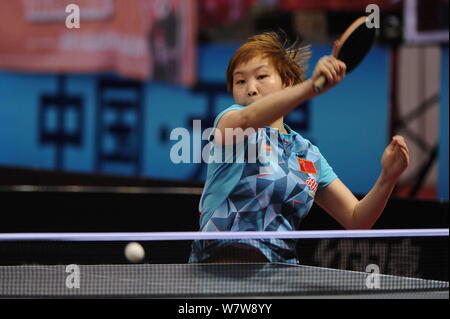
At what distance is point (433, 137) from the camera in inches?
473

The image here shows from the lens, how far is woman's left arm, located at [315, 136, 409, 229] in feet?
10.1

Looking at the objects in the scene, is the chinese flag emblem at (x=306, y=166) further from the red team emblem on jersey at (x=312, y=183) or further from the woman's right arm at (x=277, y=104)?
the woman's right arm at (x=277, y=104)

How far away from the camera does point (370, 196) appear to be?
324 centimetres

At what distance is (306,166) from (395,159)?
30 cm

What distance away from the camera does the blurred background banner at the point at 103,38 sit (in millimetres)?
10469

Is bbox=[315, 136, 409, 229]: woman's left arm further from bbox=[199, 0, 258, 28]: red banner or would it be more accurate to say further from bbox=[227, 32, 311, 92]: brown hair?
bbox=[199, 0, 258, 28]: red banner

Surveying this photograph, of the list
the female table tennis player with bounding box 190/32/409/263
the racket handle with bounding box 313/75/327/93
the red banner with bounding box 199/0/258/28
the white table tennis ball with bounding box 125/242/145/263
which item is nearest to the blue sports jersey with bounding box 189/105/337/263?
the female table tennis player with bounding box 190/32/409/263

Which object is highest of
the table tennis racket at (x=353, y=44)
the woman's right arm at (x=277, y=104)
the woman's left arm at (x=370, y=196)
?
the table tennis racket at (x=353, y=44)

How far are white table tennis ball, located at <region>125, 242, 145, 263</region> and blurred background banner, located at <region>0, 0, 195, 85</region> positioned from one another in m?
4.82

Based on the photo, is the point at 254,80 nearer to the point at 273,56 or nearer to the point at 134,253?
the point at 273,56

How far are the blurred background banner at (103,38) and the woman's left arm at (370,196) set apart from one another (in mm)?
7115

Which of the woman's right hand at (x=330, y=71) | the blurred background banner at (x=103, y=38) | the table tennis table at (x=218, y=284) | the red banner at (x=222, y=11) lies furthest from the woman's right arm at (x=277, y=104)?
the blurred background banner at (x=103, y=38)
